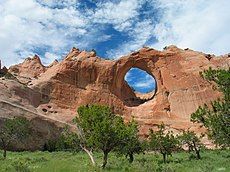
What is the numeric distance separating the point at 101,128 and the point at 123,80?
64.5m

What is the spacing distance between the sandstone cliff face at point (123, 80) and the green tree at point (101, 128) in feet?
153

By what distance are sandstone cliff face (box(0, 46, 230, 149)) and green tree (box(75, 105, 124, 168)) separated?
4668cm

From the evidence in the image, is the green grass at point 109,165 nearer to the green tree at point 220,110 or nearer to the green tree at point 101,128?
the green tree at point 101,128

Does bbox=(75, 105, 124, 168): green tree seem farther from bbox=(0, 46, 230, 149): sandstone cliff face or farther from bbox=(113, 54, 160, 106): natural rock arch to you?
bbox=(113, 54, 160, 106): natural rock arch

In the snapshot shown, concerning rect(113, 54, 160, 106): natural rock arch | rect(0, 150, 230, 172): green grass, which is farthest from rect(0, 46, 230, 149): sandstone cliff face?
rect(0, 150, 230, 172): green grass

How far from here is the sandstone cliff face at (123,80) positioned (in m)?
84.4

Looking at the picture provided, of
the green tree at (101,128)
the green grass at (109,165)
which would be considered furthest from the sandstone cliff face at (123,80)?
the green tree at (101,128)

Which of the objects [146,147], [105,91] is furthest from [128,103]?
[146,147]

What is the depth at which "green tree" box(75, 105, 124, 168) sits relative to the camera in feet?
106

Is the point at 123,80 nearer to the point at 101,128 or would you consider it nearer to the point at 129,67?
the point at 129,67

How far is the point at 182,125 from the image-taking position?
83.7 m

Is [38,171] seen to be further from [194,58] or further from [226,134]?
[194,58]

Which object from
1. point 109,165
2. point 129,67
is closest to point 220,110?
point 109,165

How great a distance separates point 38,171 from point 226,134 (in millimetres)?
12749
